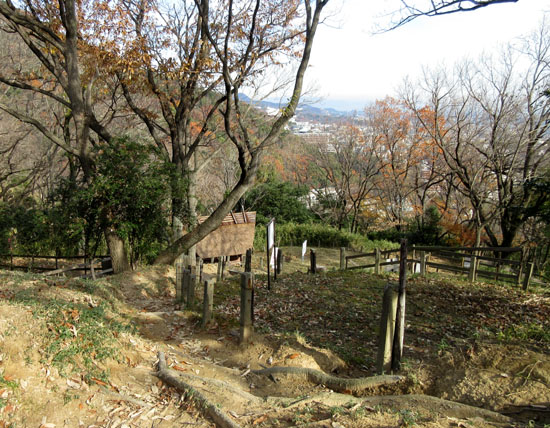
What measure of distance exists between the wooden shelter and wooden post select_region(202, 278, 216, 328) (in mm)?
12620

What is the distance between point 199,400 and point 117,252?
8.94 metres

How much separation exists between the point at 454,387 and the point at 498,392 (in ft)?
1.27

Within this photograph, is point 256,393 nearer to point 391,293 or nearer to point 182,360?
point 182,360

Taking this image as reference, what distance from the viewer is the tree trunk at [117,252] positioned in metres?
11.6

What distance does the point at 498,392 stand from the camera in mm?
3758

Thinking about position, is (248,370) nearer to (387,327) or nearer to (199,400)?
(199,400)

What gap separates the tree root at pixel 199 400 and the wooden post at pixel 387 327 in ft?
6.72

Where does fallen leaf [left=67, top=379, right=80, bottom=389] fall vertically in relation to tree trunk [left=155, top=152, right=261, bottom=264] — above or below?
below

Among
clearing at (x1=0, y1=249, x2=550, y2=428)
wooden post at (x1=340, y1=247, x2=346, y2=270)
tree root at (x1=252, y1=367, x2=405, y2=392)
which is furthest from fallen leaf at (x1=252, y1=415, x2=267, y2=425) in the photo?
wooden post at (x1=340, y1=247, x2=346, y2=270)

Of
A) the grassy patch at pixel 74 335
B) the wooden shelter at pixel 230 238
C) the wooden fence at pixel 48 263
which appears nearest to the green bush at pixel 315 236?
the wooden shelter at pixel 230 238

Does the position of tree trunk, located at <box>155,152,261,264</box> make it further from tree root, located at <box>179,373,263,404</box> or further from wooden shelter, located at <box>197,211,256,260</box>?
wooden shelter, located at <box>197,211,256,260</box>

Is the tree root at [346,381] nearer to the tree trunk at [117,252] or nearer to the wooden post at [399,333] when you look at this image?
the wooden post at [399,333]

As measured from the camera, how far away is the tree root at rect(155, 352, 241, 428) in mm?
3391

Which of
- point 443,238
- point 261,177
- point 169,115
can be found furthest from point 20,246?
point 443,238
